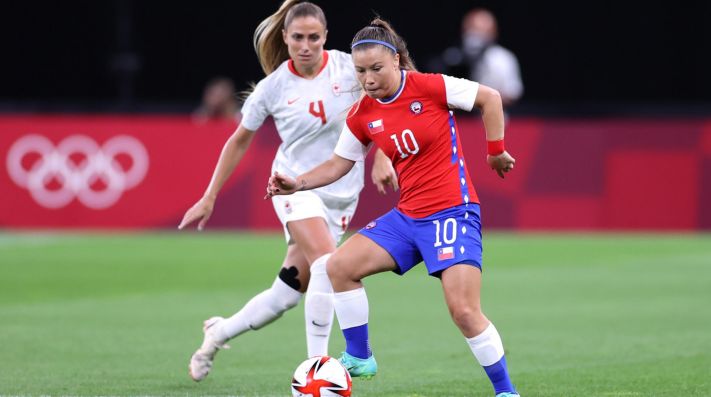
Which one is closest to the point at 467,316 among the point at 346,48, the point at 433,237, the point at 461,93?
the point at 433,237

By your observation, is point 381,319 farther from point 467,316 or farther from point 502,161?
point 467,316

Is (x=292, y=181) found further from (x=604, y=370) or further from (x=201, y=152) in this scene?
(x=201, y=152)

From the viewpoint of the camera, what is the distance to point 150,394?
7539mm

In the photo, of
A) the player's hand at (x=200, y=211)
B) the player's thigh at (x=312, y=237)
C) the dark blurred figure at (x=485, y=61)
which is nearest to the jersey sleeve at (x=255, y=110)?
the player's hand at (x=200, y=211)

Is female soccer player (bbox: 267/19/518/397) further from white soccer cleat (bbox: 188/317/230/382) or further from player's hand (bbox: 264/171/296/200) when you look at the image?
white soccer cleat (bbox: 188/317/230/382)

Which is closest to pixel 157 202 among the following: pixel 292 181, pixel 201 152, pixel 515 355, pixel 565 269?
pixel 201 152

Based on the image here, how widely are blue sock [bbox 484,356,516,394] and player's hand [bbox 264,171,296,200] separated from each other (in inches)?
57.0

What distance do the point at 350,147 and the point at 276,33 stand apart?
4.92 feet

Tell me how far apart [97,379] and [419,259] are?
2.27 metres

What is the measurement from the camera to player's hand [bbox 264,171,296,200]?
7109 millimetres

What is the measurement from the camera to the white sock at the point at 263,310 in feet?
27.6

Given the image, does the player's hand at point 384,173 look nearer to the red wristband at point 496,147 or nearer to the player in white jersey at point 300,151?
the player in white jersey at point 300,151

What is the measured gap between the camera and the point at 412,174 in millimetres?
7246

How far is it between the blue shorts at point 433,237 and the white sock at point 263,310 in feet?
4.39
